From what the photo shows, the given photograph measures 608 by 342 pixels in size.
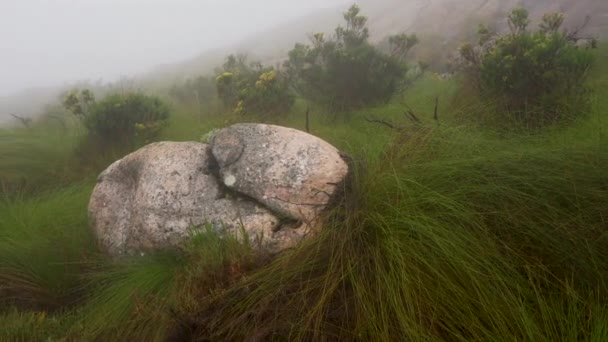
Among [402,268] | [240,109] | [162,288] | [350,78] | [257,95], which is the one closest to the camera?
[402,268]

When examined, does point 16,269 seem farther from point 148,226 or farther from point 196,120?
point 196,120

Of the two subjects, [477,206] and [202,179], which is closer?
[477,206]

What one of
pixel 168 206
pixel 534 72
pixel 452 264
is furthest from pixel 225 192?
pixel 534 72

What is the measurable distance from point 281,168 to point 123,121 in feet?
10.1

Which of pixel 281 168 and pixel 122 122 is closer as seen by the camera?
pixel 281 168

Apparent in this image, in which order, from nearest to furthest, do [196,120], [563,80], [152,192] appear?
[152,192], [563,80], [196,120]

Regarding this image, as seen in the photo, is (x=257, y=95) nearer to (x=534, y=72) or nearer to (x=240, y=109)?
(x=240, y=109)

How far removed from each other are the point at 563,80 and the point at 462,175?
258 centimetres

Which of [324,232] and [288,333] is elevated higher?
[324,232]

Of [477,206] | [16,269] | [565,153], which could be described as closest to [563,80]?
[565,153]

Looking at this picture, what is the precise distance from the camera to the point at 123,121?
522 cm

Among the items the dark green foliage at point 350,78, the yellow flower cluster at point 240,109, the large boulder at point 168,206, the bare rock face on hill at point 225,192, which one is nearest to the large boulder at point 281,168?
the bare rock face on hill at point 225,192

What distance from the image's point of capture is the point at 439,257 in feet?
6.48

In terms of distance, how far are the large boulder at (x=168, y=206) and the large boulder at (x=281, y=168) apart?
0.35 feet
